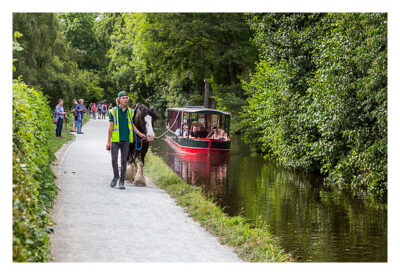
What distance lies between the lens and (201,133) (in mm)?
32406

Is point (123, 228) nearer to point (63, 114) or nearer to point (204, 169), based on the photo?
point (204, 169)

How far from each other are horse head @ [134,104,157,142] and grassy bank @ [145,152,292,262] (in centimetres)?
147

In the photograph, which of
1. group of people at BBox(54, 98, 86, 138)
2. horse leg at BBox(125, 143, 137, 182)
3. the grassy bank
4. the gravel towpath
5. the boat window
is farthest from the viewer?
the boat window

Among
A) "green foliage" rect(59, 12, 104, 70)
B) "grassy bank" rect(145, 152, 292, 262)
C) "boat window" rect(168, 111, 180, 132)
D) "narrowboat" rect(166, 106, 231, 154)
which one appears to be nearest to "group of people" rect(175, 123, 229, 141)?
"narrowboat" rect(166, 106, 231, 154)

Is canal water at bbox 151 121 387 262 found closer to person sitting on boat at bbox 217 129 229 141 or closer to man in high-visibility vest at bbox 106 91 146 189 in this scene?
man in high-visibility vest at bbox 106 91 146 189

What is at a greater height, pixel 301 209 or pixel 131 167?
pixel 131 167

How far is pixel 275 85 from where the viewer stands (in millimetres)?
23688

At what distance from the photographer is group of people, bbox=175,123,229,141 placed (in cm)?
3086

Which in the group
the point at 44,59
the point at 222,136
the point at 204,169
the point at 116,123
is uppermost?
the point at 44,59

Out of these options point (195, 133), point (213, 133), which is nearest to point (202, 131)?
point (195, 133)

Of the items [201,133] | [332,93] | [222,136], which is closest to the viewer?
[332,93]

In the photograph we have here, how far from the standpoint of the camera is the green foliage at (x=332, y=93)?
13359mm

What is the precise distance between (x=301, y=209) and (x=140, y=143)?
15.5 feet
